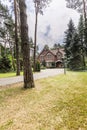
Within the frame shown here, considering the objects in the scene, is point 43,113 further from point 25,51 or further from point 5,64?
point 5,64

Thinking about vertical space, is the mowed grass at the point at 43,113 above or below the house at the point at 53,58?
below

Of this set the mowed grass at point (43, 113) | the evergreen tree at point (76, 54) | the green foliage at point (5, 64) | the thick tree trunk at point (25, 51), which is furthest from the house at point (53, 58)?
the mowed grass at point (43, 113)

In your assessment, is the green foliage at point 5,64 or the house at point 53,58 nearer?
the green foliage at point 5,64

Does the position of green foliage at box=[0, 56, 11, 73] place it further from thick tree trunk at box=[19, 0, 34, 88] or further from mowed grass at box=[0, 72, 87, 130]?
mowed grass at box=[0, 72, 87, 130]

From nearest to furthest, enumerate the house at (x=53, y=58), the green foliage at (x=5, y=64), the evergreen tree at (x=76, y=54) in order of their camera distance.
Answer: the green foliage at (x=5, y=64) → the evergreen tree at (x=76, y=54) → the house at (x=53, y=58)

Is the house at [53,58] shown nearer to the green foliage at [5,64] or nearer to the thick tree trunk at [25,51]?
the green foliage at [5,64]

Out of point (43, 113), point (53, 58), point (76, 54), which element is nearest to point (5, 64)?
point (76, 54)

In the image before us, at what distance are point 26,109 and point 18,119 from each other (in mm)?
792

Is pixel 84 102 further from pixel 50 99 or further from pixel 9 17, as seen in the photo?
pixel 9 17

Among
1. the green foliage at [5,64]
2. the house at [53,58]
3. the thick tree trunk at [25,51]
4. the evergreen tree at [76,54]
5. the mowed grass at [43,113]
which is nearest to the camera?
the mowed grass at [43,113]

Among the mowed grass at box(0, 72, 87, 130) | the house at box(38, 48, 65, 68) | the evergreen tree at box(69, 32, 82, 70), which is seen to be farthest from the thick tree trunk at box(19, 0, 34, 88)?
the house at box(38, 48, 65, 68)

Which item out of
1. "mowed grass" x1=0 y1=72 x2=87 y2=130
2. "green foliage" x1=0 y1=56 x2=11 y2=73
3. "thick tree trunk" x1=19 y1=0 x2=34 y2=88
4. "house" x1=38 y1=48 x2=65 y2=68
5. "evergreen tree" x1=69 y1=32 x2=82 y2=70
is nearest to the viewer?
"mowed grass" x1=0 y1=72 x2=87 y2=130

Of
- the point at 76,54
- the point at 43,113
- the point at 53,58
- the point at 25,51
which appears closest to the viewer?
the point at 43,113

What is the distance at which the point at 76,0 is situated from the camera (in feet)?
71.9
